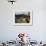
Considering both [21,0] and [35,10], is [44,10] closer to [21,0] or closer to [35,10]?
[35,10]

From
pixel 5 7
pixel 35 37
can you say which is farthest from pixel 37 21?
pixel 5 7

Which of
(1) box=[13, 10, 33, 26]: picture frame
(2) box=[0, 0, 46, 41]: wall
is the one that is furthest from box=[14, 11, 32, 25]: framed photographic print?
(2) box=[0, 0, 46, 41]: wall

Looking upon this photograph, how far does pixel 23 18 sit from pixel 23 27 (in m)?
0.33

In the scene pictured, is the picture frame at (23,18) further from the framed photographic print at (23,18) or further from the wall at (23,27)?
the wall at (23,27)

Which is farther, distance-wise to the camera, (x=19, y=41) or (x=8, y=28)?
(x=8, y=28)

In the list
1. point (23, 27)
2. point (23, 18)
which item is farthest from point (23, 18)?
point (23, 27)

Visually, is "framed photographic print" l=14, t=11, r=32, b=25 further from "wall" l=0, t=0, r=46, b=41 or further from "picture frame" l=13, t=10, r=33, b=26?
"wall" l=0, t=0, r=46, b=41

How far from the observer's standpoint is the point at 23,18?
15.5ft

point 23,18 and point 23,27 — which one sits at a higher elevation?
point 23,18

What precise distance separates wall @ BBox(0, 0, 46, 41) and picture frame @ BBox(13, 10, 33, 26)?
11cm

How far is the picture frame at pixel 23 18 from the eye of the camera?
468 centimetres

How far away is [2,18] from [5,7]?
41cm

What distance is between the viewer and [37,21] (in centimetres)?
467

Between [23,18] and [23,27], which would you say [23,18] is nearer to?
[23,18]
